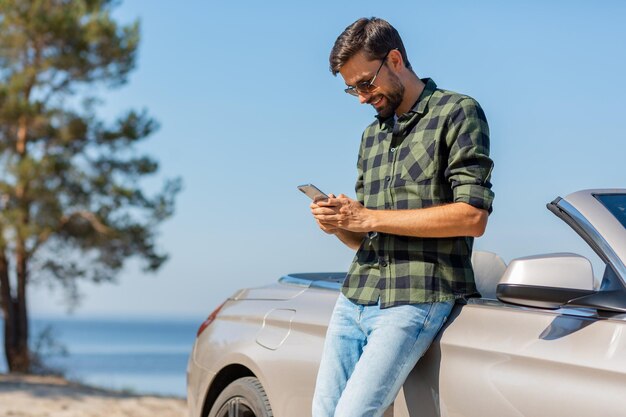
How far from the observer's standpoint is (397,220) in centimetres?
293

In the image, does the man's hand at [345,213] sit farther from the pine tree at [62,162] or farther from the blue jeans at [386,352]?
the pine tree at [62,162]

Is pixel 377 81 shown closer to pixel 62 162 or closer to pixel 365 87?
pixel 365 87

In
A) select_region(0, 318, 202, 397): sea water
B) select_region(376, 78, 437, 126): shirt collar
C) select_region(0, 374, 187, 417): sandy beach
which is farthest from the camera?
select_region(0, 318, 202, 397): sea water

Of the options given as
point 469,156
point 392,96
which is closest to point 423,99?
point 392,96

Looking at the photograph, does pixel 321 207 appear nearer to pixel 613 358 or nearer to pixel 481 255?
pixel 481 255

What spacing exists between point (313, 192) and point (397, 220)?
33 cm

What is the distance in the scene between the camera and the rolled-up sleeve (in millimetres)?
2881

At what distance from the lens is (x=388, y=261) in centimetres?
310

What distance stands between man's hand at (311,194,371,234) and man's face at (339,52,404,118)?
1.38ft

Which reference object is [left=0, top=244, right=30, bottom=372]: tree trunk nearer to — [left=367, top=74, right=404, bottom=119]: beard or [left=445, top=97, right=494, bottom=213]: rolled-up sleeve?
[left=367, top=74, right=404, bottom=119]: beard

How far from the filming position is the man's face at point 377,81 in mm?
3180

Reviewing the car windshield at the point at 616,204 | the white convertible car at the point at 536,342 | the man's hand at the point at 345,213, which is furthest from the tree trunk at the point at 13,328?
the car windshield at the point at 616,204

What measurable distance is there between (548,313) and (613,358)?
0.30 m

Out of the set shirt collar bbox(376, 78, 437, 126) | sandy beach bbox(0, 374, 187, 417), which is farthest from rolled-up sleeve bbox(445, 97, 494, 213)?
sandy beach bbox(0, 374, 187, 417)
